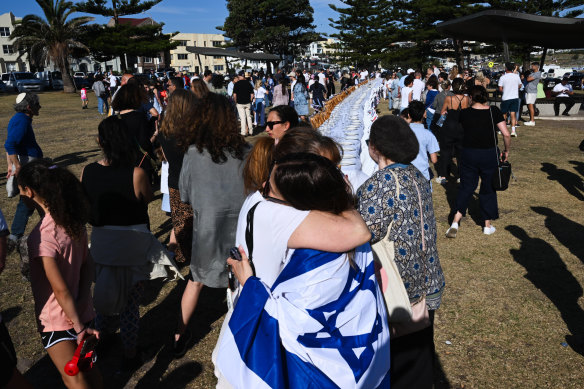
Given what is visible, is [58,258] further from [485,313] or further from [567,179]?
[567,179]

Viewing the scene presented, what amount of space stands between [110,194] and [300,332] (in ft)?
6.17

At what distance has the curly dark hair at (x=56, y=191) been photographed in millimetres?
2195

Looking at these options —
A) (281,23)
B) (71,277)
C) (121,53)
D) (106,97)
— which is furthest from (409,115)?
(281,23)

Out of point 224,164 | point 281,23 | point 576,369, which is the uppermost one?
point 281,23

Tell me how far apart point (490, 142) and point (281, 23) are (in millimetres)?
65752

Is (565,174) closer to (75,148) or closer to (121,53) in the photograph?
(75,148)

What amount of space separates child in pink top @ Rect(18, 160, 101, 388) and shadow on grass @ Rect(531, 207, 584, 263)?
4.84 metres

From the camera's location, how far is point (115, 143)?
9.41ft

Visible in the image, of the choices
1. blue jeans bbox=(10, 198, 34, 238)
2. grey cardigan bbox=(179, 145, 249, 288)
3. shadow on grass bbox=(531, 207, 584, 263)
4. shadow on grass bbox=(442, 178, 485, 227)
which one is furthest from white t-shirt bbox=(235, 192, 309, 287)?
blue jeans bbox=(10, 198, 34, 238)

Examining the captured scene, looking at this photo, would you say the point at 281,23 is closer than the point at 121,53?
No

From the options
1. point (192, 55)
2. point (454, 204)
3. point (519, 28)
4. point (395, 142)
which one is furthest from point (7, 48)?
point (395, 142)

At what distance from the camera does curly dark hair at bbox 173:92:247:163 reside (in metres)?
2.97

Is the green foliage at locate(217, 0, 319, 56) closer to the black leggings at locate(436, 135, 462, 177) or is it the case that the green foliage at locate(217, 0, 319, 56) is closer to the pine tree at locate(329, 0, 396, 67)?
the pine tree at locate(329, 0, 396, 67)

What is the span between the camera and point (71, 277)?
2273mm
